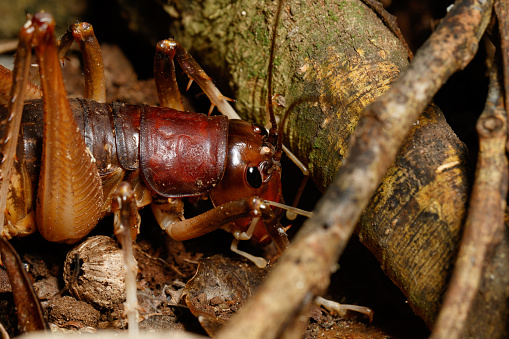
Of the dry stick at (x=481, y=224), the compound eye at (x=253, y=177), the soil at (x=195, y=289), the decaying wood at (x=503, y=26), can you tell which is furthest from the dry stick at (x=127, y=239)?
the decaying wood at (x=503, y=26)

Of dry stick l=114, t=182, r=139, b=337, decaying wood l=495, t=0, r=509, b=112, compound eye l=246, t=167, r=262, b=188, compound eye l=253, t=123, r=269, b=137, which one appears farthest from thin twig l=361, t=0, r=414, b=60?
dry stick l=114, t=182, r=139, b=337

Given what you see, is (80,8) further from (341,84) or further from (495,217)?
(495,217)

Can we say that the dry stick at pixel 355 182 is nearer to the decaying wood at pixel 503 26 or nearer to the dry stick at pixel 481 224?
the decaying wood at pixel 503 26

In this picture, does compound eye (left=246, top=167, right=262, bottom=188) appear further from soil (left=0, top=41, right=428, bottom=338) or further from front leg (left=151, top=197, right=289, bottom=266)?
soil (left=0, top=41, right=428, bottom=338)

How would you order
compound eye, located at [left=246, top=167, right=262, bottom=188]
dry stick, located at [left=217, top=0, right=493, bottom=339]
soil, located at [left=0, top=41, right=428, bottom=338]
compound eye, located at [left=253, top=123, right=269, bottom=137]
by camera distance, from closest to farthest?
dry stick, located at [left=217, top=0, right=493, bottom=339] → soil, located at [left=0, top=41, right=428, bottom=338] → compound eye, located at [left=246, top=167, right=262, bottom=188] → compound eye, located at [left=253, top=123, right=269, bottom=137]

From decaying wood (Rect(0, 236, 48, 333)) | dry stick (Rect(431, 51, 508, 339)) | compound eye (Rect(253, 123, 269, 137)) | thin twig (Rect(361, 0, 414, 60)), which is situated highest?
thin twig (Rect(361, 0, 414, 60))

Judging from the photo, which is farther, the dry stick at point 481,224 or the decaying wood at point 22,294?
the decaying wood at point 22,294
